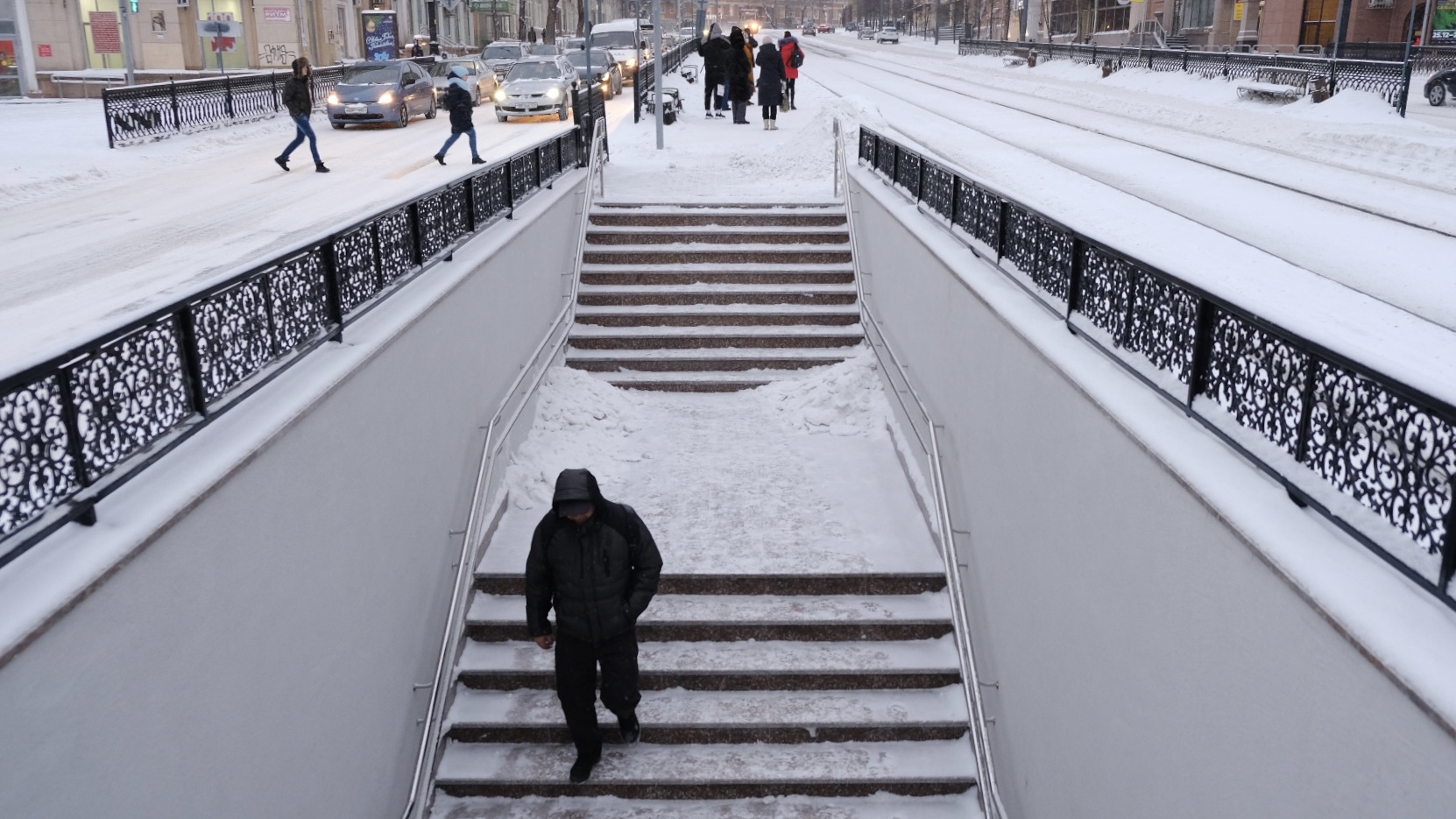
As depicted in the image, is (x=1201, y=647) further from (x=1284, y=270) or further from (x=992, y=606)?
(x=1284, y=270)

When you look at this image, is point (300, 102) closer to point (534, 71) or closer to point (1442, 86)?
point (534, 71)

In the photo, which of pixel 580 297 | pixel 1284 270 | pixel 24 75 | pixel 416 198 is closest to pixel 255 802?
pixel 416 198

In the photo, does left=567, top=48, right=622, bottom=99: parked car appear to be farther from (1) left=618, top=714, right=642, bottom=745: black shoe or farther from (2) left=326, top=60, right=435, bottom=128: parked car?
(1) left=618, top=714, right=642, bottom=745: black shoe

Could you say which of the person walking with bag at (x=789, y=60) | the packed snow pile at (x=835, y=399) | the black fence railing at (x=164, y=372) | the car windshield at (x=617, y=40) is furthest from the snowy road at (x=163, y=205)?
the car windshield at (x=617, y=40)

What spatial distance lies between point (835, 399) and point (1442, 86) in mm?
20880

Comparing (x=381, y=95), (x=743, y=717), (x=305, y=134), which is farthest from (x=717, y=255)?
(x=381, y=95)

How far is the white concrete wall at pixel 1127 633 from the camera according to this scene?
3098 mm

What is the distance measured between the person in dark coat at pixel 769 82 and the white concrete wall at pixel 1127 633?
14.0m

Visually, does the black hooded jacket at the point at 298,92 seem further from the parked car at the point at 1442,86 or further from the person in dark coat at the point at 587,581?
the parked car at the point at 1442,86

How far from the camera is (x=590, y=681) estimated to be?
21.3ft

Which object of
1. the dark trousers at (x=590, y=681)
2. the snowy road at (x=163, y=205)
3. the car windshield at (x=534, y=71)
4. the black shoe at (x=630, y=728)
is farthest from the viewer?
the car windshield at (x=534, y=71)

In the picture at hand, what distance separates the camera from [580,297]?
12.6 m

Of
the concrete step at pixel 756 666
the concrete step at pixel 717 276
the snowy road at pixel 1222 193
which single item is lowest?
the concrete step at pixel 756 666

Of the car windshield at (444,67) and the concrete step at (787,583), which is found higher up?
the car windshield at (444,67)
